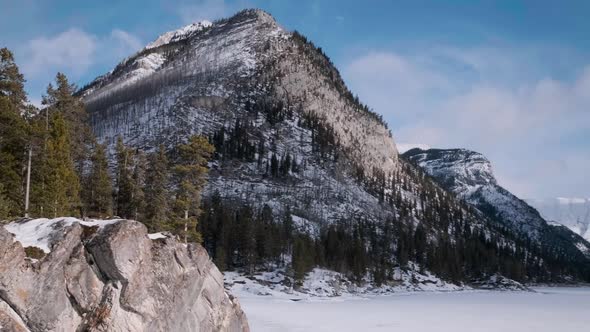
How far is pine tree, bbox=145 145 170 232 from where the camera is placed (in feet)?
156

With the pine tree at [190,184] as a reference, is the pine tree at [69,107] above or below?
above

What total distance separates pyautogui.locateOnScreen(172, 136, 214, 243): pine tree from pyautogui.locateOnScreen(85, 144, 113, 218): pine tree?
945 centimetres

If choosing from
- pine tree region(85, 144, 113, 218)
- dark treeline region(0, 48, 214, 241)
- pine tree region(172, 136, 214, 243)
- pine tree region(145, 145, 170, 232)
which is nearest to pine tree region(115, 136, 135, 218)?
dark treeline region(0, 48, 214, 241)

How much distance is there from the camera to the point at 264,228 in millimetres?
102250

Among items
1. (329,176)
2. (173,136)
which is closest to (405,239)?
(329,176)

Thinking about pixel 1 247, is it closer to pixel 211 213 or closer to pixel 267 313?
pixel 267 313

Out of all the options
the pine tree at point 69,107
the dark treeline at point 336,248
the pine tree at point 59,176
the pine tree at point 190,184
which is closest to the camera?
the pine tree at point 59,176

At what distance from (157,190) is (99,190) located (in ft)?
17.9

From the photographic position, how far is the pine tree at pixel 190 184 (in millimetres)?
40312

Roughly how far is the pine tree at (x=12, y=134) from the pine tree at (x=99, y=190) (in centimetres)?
1163

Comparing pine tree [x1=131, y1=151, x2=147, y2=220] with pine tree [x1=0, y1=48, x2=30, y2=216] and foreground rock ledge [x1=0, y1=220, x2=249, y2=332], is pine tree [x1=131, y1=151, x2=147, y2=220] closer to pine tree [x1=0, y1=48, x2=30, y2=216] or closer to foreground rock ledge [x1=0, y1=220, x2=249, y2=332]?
pine tree [x1=0, y1=48, x2=30, y2=216]

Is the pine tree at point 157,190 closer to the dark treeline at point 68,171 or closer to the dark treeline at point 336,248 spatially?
the dark treeline at point 68,171

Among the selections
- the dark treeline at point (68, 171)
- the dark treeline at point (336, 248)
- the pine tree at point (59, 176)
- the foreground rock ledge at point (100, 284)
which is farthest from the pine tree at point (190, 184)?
the dark treeline at point (336, 248)

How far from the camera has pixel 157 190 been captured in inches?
1938
